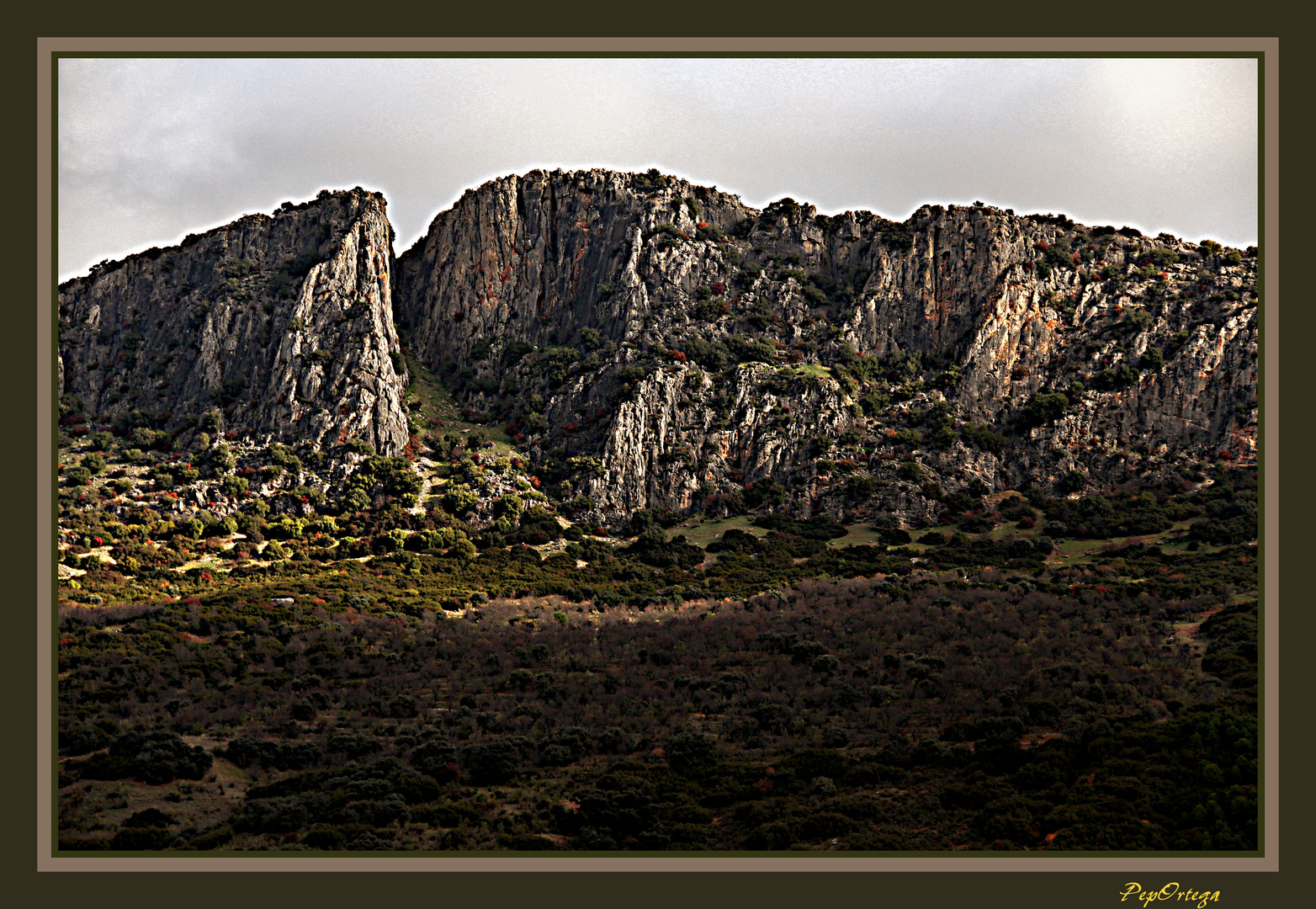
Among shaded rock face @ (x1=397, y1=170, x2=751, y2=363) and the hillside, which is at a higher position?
shaded rock face @ (x1=397, y1=170, x2=751, y2=363)

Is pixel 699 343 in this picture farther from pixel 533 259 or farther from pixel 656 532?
pixel 656 532

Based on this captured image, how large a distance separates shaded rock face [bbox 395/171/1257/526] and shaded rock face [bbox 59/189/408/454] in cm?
1296

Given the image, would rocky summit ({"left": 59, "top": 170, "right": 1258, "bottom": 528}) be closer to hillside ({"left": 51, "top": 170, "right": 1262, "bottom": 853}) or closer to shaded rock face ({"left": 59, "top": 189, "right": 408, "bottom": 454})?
shaded rock face ({"left": 59, "top": 189, "right": 408, "bottom": 454})

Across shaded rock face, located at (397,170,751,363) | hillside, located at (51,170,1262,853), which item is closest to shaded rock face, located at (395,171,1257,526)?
shaded rock face, located at (397,170,751,363)

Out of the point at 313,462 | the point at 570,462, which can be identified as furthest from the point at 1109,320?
the point at 313,462

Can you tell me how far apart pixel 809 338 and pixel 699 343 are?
14979 mm

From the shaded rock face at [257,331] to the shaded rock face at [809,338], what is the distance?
13.0 metres

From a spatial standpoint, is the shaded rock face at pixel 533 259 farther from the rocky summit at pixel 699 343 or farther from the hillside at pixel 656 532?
the hillside at pixel 656 532

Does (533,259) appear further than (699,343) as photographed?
Yes

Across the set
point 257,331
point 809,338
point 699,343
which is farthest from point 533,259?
point 809,338

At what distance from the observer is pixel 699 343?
359 feet

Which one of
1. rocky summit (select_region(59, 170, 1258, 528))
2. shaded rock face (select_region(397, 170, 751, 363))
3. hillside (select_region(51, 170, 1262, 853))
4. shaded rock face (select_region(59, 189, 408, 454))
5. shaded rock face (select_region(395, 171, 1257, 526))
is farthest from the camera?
shaded rock face (select_region(397, 170, 751, 363))

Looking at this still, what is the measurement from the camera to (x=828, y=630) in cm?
5359

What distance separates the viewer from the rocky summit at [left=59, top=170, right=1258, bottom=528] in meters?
96.5
